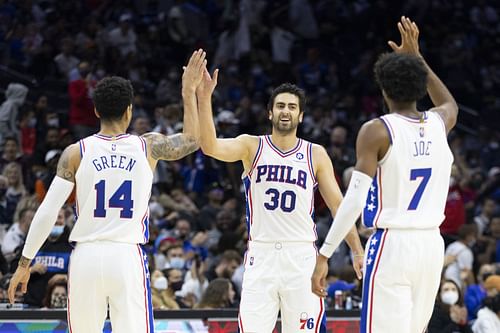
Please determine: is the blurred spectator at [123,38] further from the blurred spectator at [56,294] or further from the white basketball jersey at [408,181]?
the white basketball jersey at [408,181]

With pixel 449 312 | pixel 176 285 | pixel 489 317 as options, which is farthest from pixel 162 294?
pixel 489 317

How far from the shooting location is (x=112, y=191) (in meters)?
7.81

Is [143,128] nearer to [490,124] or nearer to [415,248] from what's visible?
[490,124]

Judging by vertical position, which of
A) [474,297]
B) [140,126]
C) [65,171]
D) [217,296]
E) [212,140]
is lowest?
[474,297]

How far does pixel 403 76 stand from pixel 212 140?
2.16m

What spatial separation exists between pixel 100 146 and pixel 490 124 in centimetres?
1472

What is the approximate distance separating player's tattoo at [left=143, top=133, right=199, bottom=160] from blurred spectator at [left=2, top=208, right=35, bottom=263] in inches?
195

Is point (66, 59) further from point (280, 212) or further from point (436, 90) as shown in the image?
point (436, 90)

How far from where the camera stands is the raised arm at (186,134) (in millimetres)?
8203

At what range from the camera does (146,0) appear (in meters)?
22.6

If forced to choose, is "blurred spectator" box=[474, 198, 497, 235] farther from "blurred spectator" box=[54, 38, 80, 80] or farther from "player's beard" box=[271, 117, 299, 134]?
"player's beard" box=[271, 117, 299, 134]

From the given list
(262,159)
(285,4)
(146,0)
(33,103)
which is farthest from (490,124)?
(262,159)

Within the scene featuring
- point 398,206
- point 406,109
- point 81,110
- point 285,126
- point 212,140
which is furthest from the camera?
point 81,110

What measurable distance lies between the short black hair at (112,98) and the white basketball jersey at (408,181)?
198 cm
